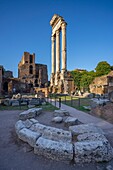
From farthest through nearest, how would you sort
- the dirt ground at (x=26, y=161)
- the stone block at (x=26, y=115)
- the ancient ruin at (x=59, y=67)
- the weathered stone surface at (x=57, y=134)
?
the ancient ruin at (x=59, y=67) < the stone block at (x=26, y=115) < the weathered stone surface at (x=57, y=134) < the dirt ground at (x=26, y=161)

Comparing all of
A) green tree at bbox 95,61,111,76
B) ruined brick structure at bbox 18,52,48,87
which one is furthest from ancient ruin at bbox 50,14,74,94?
green tree at bbox 95,61,111,76

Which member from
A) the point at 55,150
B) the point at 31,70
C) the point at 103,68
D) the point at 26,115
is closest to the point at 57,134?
the point at 55,150

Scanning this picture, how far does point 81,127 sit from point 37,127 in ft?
4.96

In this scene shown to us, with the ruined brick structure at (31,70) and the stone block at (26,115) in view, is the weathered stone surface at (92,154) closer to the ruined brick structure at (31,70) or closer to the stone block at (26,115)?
the stone block at (26,115)

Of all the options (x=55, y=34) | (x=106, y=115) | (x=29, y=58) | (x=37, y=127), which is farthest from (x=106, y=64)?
(x=37, y=127)

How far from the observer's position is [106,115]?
6.56 metres

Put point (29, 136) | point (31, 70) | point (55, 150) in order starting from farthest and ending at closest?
point (31, 70), point (29, 136), point (55, 150)

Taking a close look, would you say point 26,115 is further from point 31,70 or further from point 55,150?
point 31,70

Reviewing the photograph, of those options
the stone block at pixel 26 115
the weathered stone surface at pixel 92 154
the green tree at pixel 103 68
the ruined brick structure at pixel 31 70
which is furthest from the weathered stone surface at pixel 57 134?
the green tree at pixel 103 68

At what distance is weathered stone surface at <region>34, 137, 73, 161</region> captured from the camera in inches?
114

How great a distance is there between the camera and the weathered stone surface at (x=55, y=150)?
288cm

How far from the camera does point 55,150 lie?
2957 millimetres

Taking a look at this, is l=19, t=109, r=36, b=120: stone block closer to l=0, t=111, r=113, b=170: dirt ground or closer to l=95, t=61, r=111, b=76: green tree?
l=0, t=111, r=113, b=170: dirt ground

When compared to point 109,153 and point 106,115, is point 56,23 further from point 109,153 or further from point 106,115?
point 109,153
